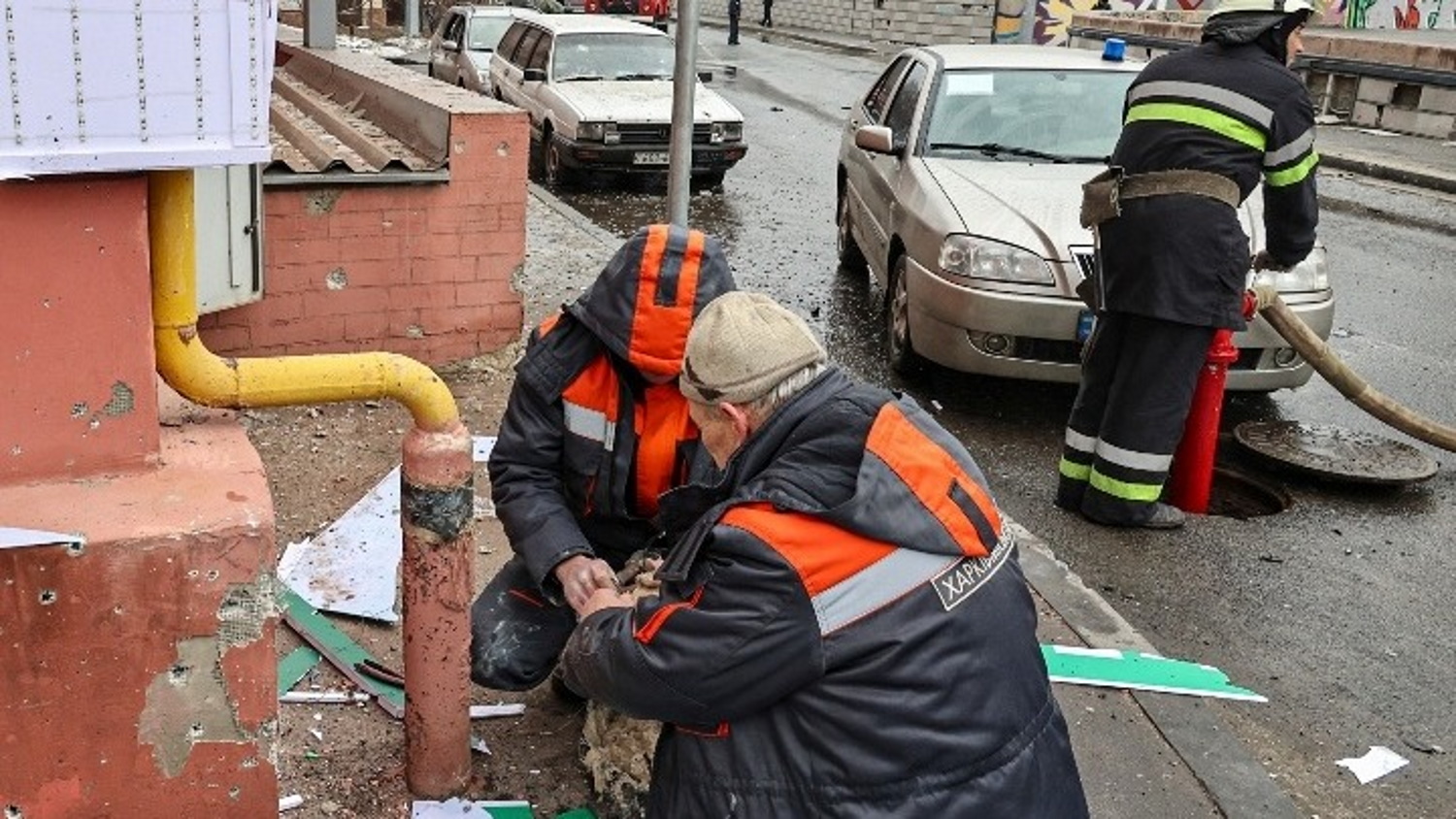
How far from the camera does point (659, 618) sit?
95.2 inches

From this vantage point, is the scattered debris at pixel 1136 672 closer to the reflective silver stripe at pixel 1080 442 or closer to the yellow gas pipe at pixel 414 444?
the reflective silver stripe at pixel 1080 442

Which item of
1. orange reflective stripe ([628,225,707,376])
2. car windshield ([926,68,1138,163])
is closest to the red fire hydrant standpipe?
car windshield ([926,68,1138,163])

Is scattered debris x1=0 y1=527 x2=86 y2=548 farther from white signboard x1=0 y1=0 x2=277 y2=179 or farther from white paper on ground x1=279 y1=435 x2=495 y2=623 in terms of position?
white paper on ground x1=279 y1=435 x2=495 y2=623

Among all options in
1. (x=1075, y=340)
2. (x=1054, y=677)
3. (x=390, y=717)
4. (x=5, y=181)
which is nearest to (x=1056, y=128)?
(x=1075, y=340)

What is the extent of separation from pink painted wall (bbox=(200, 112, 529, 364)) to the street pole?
0.70 meters

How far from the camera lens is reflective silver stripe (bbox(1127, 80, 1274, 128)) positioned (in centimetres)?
522

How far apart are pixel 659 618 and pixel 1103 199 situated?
3.59m

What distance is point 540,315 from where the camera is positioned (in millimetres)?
7410

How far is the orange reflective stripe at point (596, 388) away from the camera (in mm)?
3279

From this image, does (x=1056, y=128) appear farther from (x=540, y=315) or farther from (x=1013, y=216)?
(x=540, y=315)

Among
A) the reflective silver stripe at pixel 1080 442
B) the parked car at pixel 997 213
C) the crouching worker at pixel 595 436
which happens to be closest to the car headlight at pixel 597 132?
the parked car at pixel 997 213

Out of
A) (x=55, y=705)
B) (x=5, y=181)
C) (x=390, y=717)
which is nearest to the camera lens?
(x=5, y=181)

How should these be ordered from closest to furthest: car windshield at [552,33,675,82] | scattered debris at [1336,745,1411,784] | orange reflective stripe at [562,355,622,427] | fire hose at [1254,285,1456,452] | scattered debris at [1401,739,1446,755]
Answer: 1. orange reflective stripe at [562,355,622,427]
2. scattered debris at [1336,745,1411,784]
3. scattered debris at [1401,739,1446,755]
4. fire hose at [1254,285,1456,452]
5. car windshield at [552,33,675,82]

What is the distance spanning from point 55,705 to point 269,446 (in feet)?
8.85
